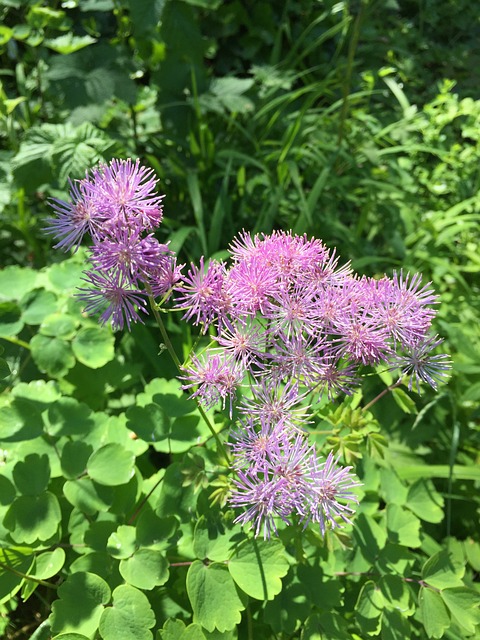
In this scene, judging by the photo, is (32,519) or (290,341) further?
(32,519)

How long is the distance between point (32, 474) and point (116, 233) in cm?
65

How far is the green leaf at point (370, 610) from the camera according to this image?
3.82 feet

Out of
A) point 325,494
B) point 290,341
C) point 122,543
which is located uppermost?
point 290,341

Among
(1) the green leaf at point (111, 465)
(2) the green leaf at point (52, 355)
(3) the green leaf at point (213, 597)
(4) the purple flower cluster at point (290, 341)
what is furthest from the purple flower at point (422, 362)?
(2) the green leaf at point (52, 355)

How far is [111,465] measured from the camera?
4.00 feet

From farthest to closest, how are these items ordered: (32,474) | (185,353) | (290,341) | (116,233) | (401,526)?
(185,353) < (401,526) < (32,474) < (290,341) < (116,233)

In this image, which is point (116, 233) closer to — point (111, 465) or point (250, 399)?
point (250, 399)

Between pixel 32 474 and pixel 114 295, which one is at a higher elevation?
pixel 114 295

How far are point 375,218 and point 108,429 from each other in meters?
1.86

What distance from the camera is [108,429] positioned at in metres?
1.38

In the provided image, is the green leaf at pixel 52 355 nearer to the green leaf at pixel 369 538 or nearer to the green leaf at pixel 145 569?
the green leaf at pixel 145 569

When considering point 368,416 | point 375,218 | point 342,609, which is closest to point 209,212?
point 375,218

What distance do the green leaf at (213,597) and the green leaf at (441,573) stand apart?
457 millimetres

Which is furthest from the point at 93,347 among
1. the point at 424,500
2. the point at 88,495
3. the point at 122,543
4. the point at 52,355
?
the point at 424,500
